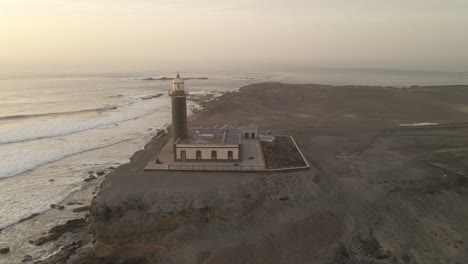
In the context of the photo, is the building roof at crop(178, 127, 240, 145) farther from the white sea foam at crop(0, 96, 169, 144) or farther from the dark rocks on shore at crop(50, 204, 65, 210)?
the white sea foam at crop(0, 96, 169, 144)

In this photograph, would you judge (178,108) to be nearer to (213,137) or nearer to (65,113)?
(213,137)

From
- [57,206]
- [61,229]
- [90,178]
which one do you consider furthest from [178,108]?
[61,229]

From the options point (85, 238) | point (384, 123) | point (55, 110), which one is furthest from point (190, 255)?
point (55, 110)

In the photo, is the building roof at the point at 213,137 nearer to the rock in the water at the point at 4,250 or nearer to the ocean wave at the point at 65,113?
the rock in the water at the point at 4,250

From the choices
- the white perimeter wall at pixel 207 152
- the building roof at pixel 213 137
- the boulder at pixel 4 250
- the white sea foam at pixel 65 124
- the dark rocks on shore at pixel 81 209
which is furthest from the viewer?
the white sea foam at pixel 65 124

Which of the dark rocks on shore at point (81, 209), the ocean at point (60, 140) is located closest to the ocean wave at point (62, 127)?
the ocean at point (60, 140)
